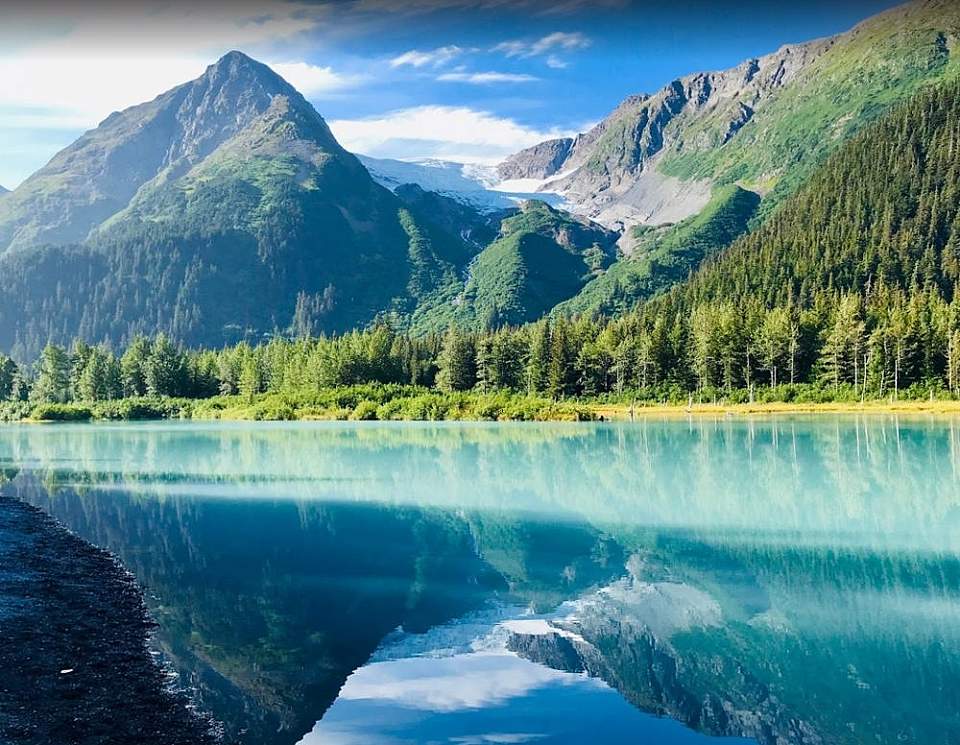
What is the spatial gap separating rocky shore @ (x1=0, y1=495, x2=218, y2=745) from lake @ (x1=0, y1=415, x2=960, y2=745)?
656 millimetres

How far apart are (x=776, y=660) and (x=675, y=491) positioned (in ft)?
64.0

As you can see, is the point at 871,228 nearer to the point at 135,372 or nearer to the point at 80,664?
the point at 135,372

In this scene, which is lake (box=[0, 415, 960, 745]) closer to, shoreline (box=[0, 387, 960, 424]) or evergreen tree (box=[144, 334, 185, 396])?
shoreline (box=[0, 387, 960, 424])

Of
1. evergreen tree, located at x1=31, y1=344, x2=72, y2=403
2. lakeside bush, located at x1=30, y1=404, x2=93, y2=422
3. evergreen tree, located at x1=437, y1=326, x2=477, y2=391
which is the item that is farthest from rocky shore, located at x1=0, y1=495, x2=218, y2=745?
evergreen tree, located at x1=31, y1=344, x2=72, y2=403

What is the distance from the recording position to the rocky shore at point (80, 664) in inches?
407

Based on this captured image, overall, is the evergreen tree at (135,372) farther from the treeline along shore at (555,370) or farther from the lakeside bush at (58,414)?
the lakeside bush at (58,414)

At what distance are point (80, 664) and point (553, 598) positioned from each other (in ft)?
28.7

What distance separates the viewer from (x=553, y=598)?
17.9 m

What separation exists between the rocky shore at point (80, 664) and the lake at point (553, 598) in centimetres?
66

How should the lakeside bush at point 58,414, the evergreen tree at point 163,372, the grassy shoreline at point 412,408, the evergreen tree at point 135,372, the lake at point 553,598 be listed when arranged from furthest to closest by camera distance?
the evergreen tree at point 135,372
the evergreen tree at point 163,372
the lakeside bush at point 58,414
the grassy shoreline at point 412,408
the lake at point 553,598

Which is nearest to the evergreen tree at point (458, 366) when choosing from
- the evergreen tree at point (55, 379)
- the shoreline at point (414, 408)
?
the shoreline at point (414, 408)

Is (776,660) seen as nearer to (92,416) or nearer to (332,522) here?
(332,522)

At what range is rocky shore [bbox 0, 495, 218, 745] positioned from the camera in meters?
10.3

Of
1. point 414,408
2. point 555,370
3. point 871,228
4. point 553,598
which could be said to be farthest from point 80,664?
point 871,228
